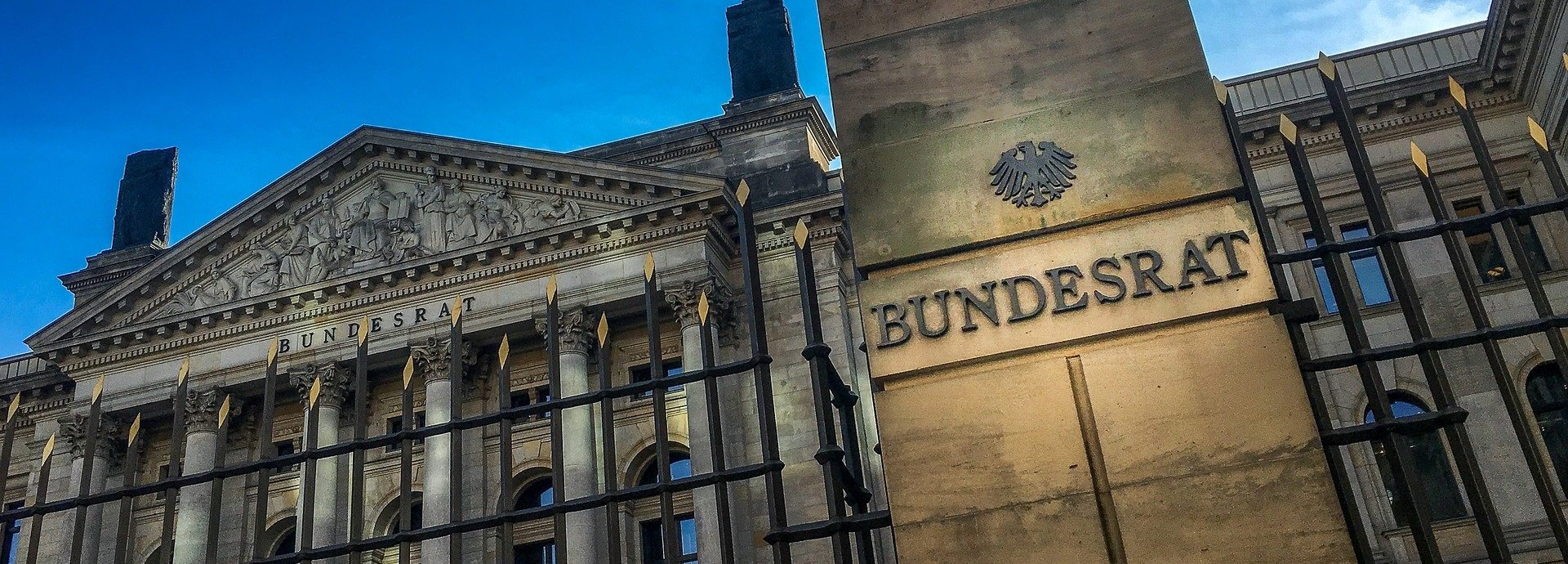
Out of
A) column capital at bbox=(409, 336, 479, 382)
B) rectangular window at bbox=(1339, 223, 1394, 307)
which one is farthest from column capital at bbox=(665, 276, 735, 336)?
rectangular window at bbox=(1339, 223, 1394, 307)

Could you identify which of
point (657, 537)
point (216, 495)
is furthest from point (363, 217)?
point (216, 495)

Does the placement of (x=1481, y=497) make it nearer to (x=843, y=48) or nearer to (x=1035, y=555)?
(x=1035, y=555)

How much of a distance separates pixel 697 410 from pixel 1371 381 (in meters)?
20.3

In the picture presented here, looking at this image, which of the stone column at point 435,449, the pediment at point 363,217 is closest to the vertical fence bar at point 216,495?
the stone column at point 435,449

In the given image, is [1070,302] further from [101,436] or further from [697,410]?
[101,436]

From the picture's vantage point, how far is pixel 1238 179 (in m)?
6.26

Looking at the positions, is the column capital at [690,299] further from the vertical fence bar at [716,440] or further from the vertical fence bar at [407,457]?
the vertical fence bar at [716,440]

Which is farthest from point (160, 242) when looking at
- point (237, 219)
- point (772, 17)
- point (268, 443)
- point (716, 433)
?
point (716, 433)

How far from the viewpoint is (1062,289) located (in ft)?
20.1

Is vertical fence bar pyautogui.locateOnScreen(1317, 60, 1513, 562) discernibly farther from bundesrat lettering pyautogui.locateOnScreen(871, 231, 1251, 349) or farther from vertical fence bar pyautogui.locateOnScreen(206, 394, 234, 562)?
vertical fence bar pyautogui.locateOnScreen(206, 394, 234, 562)

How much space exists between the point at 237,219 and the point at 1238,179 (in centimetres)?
2945

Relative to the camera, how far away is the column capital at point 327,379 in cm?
2911

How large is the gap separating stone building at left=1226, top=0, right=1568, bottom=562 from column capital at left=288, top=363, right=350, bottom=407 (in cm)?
2022

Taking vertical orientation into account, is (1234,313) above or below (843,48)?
below
